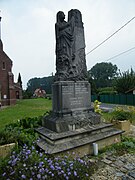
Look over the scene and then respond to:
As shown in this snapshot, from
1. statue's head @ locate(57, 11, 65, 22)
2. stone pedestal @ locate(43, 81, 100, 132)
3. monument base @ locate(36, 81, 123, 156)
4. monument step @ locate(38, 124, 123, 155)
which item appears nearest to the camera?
monument step @ locate(38, 124, 123, 155)

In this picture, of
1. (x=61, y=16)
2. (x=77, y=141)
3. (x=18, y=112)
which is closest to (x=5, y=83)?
(x=18, y=112)

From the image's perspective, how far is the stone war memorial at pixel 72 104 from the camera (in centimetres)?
483

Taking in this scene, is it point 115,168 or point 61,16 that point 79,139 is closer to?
point 115,168

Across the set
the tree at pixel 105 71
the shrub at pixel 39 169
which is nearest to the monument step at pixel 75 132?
the shrub at pixel 39 169

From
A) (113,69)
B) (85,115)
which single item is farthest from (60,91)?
(113,69)

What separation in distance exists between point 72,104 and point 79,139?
1221 mm

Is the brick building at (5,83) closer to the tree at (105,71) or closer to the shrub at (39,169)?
the shrub at (39,169)

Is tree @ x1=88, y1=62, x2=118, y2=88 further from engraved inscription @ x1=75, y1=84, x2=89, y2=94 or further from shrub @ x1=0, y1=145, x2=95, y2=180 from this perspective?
shrub @ x1=0, y1=145, x2=95, y2=180

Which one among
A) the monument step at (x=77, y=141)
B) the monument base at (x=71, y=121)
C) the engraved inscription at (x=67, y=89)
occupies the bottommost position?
the monument step at (x=77, y=141)

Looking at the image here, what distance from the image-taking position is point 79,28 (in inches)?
241

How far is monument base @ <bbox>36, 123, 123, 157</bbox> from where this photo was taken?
14.4 ft

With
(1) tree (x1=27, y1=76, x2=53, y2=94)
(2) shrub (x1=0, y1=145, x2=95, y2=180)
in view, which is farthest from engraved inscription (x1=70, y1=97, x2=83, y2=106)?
(1) tree (x1=27, y1=76, x2=53, y2=94)

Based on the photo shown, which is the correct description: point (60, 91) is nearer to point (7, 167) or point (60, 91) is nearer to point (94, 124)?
point (94, 124)

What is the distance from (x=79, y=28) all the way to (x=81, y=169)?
15.5 feet
